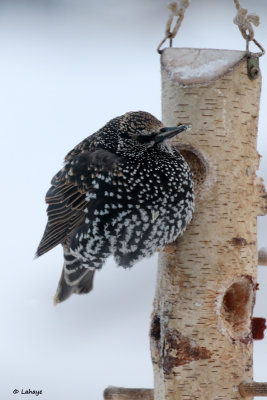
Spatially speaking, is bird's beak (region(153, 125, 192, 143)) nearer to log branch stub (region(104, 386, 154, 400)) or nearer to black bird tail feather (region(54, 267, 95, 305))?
black bird tail feather (region(54, 267, 95, 305))

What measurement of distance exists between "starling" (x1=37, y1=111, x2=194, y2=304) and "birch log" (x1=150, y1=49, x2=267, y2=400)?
10 centimetres

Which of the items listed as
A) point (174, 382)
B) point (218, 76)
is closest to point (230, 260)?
point (174, 382)

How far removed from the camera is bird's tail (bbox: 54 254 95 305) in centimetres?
350

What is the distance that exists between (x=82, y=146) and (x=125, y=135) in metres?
0.29

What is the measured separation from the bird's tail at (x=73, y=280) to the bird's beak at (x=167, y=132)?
877 millimetres

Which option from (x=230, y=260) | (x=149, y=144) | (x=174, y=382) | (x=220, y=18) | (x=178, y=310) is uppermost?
(x=220, y=18)

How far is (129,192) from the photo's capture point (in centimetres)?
302

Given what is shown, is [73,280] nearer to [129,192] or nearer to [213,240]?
[129,192]

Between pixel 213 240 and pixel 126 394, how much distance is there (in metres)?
0.77

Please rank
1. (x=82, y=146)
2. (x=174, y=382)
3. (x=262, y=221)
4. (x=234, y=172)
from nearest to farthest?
(x=174, y=382) → (x=234, y=172) → (x=82, y=146) → (x=262, y=221)

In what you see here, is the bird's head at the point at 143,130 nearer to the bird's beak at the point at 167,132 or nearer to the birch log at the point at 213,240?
the bird's beak at the point at 167,132

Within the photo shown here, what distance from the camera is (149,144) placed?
299cm

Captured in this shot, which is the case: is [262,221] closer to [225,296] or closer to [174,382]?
[225,296]

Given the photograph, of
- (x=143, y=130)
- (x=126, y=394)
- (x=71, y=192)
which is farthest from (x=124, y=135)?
(x=126, y=394)
